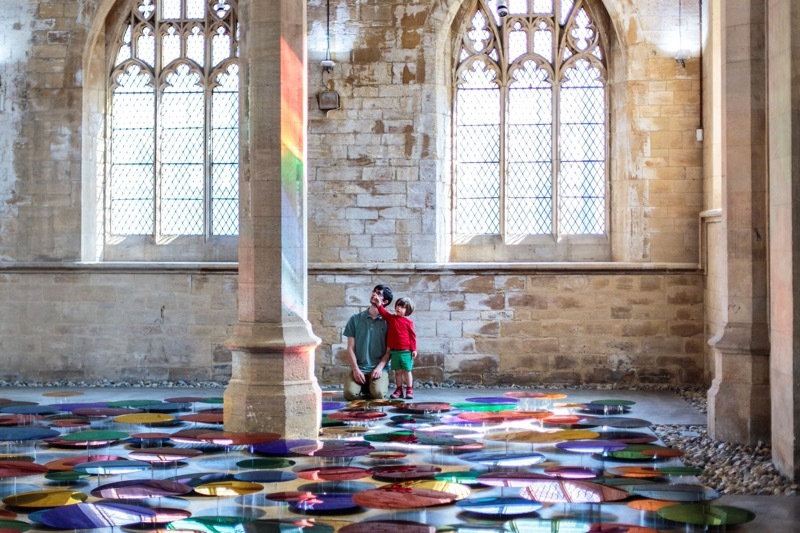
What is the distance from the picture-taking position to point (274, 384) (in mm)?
8688

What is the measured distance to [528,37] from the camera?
516 inches

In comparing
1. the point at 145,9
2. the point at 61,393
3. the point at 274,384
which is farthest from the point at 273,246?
the point at 145,9

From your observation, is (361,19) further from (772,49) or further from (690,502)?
(690,502)

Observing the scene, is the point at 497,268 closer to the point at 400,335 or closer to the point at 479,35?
the point at 400,335

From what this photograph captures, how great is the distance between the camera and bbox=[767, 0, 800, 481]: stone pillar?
718 cm

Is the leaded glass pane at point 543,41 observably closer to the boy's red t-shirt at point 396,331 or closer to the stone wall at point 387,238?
the stone wall at point 387,238

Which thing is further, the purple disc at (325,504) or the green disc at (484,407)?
the green disc at (484,407)

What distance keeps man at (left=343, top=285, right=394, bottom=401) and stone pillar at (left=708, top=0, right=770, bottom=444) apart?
11.2 feet

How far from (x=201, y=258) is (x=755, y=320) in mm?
6977

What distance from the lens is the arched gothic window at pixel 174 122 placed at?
1346 cm

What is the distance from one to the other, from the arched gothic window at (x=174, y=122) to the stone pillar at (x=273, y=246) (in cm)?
468

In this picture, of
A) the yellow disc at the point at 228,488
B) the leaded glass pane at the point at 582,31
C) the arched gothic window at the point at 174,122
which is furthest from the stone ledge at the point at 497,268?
the yellow disc at the point at 228,488

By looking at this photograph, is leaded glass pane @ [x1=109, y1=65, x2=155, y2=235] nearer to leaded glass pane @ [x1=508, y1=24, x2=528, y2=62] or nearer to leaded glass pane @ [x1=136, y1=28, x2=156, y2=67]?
leaded glass pane @ [x1=136, y1=28, x2=156, y2=67]

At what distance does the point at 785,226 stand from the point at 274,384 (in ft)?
12.9
